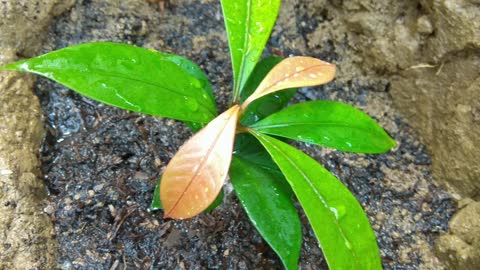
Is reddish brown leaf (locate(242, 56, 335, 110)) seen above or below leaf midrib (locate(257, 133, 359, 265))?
above

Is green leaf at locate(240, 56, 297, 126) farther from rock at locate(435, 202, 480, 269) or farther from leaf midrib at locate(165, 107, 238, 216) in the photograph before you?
rock at locate(435, 202, 480, 269)

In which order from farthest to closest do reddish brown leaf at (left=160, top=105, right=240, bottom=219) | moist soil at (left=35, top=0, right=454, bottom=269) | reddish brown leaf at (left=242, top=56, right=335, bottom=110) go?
moist soil at (left=35, top=0, right=454, bottom=269) < reddish brown leaf at (left=242, top=56, right=335, bottom=110) < reddish brown leaf at (left=160, top=105, right=240, bottom=219)

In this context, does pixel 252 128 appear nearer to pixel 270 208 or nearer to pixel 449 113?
pixel 270 208

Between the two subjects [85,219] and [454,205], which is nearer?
[85,219]

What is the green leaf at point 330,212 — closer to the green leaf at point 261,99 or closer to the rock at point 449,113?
the green leaf at point 261,99

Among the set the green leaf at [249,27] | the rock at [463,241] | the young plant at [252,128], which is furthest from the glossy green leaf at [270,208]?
the rock at [463,241]

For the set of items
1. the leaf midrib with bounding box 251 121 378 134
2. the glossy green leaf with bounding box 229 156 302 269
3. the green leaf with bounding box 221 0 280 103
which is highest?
the green leaf with bounding box 221 0 280 103

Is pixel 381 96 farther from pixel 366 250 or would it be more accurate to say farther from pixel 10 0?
pixel 10 0

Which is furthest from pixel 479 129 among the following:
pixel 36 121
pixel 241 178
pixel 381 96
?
pixel 36 121

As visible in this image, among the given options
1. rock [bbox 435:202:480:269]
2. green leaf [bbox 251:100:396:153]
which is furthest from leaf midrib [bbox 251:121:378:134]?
rock [bbox 435:202:480:269]
